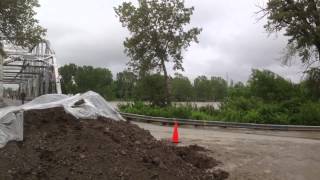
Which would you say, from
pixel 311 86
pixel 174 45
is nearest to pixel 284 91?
pixel 311 86

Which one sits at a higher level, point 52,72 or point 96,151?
point 52,72

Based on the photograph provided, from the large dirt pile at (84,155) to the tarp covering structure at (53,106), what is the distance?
0.26 metres

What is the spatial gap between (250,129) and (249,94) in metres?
16.9

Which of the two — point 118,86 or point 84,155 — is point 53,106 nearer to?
point 84,155

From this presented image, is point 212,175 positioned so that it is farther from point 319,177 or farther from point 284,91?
point 284,91

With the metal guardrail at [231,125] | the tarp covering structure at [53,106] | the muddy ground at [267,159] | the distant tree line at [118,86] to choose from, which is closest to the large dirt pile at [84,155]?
the tarp covering structure at [53,106]

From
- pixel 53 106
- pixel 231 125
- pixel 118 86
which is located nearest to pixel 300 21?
pixel 231 125

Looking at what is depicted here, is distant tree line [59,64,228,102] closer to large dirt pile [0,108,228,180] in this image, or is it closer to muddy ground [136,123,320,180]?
muddy ground [136,123,320,180]

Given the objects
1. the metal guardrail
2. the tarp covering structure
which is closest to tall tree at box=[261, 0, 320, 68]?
the metal guardrail

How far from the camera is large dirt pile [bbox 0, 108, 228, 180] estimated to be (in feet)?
30.6

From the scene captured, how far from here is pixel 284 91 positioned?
121 feet

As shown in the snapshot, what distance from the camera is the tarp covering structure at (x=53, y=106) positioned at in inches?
413

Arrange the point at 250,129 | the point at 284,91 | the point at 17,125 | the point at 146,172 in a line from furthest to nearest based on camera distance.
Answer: the point at 284,91
the point at 250,129
the point at 17,125
the point at 146,172

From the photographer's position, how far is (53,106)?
42.9ft
